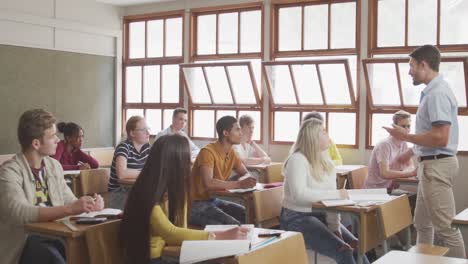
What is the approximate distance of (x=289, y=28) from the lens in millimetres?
7074

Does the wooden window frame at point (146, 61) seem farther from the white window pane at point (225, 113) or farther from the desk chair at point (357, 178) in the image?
the desk chair at point (357, 178)

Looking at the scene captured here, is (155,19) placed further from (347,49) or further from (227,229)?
(227,229)

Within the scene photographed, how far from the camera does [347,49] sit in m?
6.62

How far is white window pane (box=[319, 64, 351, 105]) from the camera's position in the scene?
6605 millimetres

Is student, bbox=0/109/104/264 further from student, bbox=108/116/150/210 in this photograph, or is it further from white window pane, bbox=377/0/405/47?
white window pane, bbox=377/0/405/47

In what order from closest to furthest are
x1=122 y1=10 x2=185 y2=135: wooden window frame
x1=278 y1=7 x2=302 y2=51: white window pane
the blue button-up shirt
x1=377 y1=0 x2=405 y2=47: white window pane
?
the blue button-up shirt, x1=377 y1=0 x2=405 y2=47: white window pane, x1=278 y1=7 x2=302 y2=51: white window pane, x1=122 y1=10 x2=185 y2=135: wooden window frame

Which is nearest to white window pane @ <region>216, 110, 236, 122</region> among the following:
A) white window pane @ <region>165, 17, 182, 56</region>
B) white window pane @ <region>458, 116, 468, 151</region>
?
white window pane @ <region>165, 17, 182, 56</region>

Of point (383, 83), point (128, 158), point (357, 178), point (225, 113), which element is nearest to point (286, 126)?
point (225, 113)

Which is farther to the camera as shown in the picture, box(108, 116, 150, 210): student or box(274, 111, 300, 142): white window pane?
box(274, 111, 300, 142): white window pane

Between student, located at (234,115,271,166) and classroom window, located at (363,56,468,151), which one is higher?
classroom window, located at (363,56,468,151)

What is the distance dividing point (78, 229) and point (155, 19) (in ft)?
20.0

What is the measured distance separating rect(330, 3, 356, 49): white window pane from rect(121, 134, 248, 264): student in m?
4.55

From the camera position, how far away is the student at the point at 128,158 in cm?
431

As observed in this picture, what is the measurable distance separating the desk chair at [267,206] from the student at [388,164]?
1.59 metres
